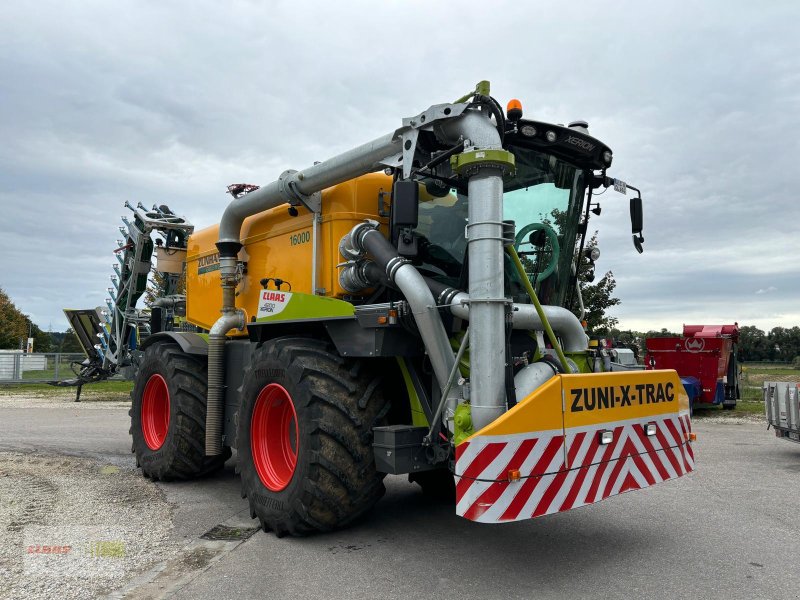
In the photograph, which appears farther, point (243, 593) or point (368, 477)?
point (368, 477)

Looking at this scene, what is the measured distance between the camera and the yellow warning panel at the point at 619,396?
4113 millimetres

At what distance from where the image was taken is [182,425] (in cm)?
675

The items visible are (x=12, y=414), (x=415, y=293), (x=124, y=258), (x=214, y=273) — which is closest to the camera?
(x=415, y=293)

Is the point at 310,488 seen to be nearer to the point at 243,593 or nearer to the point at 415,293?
the point at 243,593

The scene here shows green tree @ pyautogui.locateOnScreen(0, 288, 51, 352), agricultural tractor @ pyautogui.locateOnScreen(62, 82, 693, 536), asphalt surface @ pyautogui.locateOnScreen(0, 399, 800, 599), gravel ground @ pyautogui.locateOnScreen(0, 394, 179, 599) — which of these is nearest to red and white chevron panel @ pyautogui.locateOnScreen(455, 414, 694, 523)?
agricultural tractor @ pyautogui.locateOnScreen(62, 82, 693, 536)

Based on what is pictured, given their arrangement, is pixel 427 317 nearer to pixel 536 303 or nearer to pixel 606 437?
pixel 536 303

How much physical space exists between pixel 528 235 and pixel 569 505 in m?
2.11

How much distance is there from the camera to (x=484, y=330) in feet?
13.4

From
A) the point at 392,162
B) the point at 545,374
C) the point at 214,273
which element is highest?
the point at 392,162

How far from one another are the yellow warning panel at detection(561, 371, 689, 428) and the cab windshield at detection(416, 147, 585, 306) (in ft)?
3.15

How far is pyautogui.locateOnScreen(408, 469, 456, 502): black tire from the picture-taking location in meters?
6.25

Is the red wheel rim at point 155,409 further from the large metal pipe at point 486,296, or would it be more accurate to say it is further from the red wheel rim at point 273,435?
the large metal pipe at point 486,296

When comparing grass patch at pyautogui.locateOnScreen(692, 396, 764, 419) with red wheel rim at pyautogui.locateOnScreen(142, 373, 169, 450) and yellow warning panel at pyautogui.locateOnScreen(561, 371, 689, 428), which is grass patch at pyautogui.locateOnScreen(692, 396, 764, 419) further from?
red wheel rim at pyautogui.locateOnScreen(142, 373, 169, 450)

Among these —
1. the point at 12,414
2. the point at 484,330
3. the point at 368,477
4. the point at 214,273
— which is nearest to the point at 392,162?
the point at 484,330
